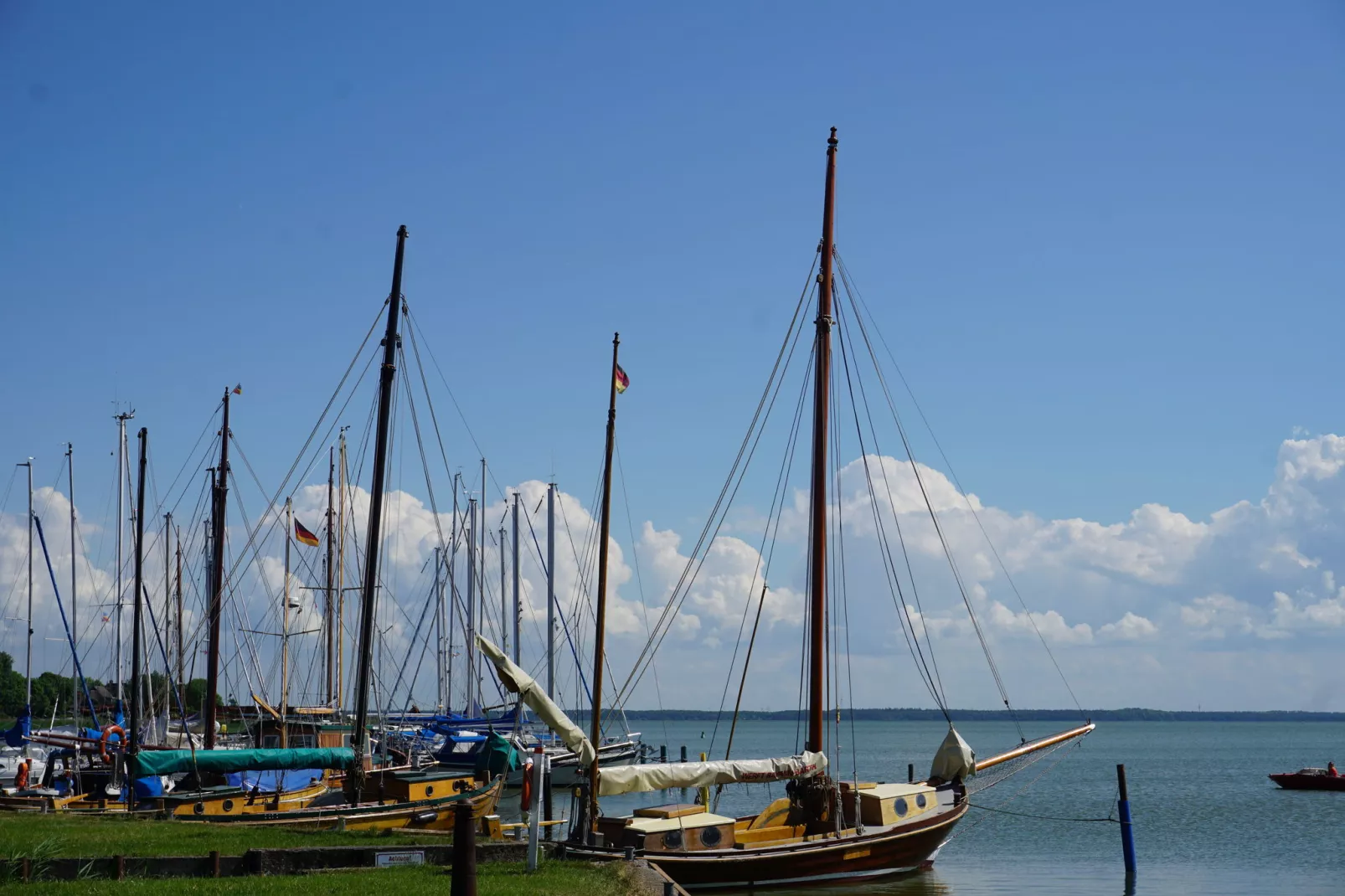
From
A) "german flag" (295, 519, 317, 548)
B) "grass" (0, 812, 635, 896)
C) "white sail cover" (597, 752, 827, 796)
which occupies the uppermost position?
"german flag" (295, 519, 317, 548)

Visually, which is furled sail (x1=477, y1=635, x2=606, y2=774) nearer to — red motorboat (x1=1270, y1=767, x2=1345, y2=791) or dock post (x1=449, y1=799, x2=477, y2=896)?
dock post (x1=449, y1=799, x2=477, y2=896)

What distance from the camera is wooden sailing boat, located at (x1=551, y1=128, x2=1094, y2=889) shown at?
28.6 metres

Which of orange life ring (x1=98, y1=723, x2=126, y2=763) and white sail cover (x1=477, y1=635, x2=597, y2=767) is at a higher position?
white sail cover (x1=477, y1=635, x2=597, y2=767)

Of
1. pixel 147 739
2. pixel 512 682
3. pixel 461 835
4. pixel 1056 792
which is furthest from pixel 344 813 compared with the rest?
pixel 1056 792

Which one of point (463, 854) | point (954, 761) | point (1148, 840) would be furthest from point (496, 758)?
point (1148, 840)

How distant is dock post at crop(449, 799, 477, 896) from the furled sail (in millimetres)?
12810

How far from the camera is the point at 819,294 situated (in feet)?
115

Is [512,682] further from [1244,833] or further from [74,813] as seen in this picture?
[1244,833]

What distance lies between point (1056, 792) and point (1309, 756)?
3349 inches

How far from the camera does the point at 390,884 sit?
65.8 ft

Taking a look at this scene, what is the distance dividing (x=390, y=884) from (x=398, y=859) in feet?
9.24

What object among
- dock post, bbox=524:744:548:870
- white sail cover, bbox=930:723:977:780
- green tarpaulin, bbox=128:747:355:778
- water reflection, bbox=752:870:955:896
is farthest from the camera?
white sail cover, bbox=930:723:977:780

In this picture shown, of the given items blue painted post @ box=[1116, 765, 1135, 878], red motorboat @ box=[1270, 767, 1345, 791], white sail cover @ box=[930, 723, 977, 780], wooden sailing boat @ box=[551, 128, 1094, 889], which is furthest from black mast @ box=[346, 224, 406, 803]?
red motorboat @ box=[1270, 767, 1345, 791]

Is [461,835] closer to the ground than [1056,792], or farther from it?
farther from it
